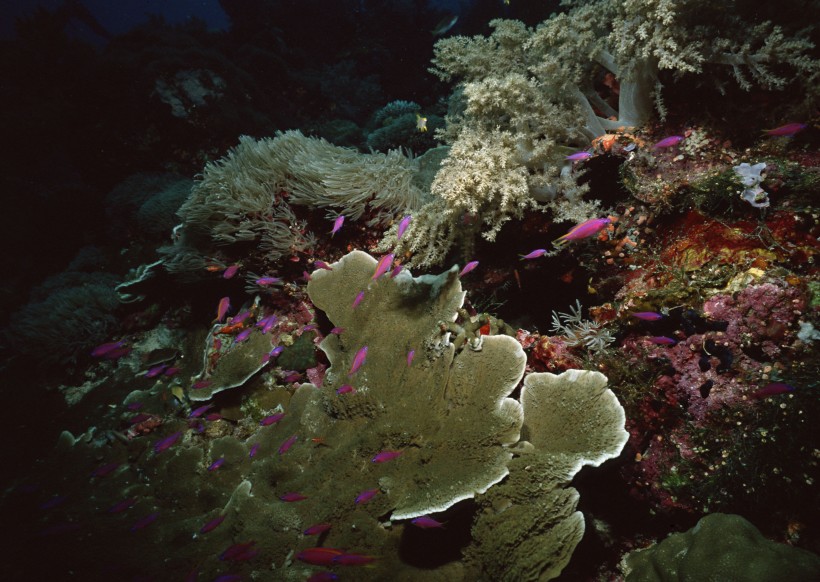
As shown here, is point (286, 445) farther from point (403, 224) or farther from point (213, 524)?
point (403, 224)

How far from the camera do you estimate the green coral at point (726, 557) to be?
196 centimetres

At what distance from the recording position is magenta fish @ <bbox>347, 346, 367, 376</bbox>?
3.48m

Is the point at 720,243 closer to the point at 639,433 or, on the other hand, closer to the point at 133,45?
the point at 639,433

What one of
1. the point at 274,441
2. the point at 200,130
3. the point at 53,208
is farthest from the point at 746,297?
the point at 53,208

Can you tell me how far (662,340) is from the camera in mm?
2666

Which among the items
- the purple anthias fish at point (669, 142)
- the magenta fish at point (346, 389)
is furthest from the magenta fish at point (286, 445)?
the purple anthias fish at point (669, 142)

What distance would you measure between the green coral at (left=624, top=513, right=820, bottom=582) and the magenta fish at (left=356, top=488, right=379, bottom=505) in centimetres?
188

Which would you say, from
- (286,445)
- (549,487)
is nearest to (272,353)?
(286,445)

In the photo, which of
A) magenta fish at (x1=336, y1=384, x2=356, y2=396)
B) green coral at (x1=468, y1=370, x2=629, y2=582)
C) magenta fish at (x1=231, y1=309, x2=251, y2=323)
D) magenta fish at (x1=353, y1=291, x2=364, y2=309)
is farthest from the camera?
magenta fish at (x1=231, y1=309, x2=251, y2=323)

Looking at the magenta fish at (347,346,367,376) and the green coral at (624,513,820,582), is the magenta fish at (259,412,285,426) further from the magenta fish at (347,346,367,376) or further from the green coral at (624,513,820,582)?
the green coral at (624,513,820,582)

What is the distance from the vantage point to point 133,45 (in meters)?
9.96

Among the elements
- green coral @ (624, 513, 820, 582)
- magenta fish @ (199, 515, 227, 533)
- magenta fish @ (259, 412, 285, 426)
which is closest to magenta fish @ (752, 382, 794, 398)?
green coral @ (624, 513, 820, 582)

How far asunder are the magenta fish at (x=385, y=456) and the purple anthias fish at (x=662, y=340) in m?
2.07

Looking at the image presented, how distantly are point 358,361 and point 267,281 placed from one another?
1.72m
